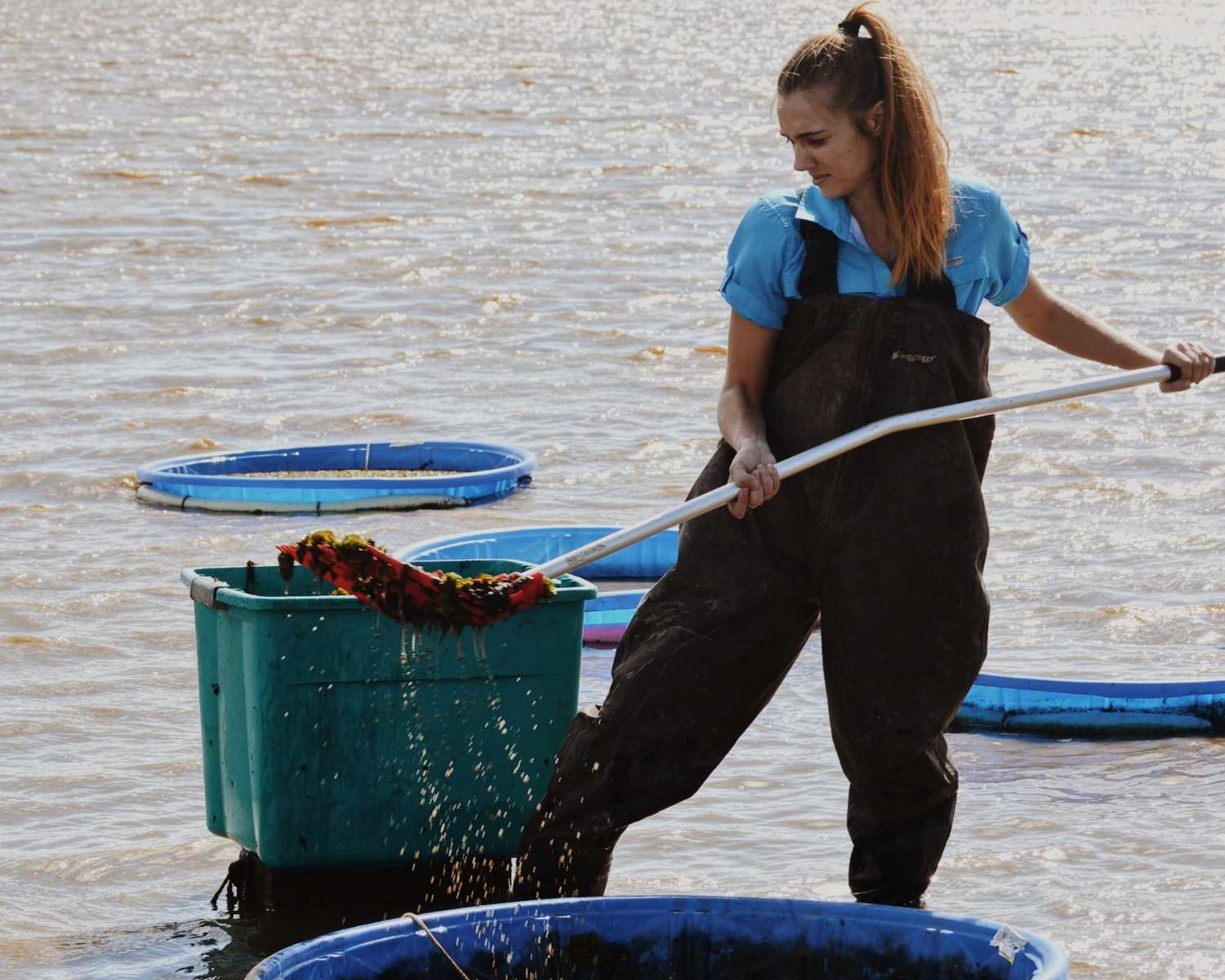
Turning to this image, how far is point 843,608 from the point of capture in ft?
12.7

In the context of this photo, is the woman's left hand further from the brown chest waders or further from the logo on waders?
the logo on waders

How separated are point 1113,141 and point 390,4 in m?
27.1

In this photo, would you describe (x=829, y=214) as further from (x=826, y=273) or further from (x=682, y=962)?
(x=682, y=962)

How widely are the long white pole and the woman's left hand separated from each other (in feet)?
0.05

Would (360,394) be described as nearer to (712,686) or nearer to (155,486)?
(155,486)

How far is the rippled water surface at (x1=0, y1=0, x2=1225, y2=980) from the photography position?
4789mm

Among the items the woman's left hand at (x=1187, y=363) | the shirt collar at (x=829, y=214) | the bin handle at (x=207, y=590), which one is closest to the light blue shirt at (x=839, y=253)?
the shirt collar at (x=829, y=214)

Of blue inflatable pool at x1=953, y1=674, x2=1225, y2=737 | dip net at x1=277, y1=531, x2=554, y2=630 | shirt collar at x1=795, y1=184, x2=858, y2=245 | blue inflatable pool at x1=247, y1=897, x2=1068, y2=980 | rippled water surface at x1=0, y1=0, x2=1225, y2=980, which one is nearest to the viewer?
blue inflatable pool at x1=247, y1=897, x2=1068, y2=980

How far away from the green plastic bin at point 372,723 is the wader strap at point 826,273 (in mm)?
885

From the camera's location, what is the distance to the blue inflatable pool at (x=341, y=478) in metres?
8.22

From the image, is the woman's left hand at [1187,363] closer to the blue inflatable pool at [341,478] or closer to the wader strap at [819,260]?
the wader strap at [819,260]

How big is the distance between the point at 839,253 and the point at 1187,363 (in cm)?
69

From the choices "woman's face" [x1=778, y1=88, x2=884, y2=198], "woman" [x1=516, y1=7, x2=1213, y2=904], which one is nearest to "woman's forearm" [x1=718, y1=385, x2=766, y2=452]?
"woman" [x1=516, y1=7, x2=1213, y2=904]

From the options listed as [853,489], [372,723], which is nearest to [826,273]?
[853,489]
